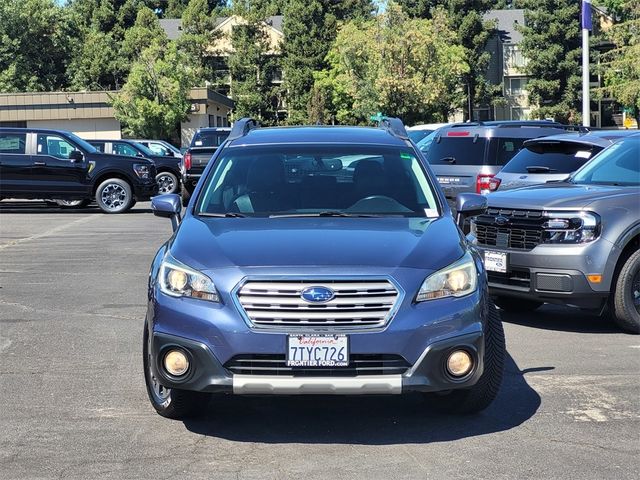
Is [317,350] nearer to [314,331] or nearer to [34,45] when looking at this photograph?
[314,331]

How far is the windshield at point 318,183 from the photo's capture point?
614cm

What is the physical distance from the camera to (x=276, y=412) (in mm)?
5785

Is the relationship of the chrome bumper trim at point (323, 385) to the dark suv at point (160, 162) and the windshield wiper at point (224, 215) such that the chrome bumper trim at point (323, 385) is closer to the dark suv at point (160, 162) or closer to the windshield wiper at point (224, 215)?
the windshield wiper at point (224, 215)

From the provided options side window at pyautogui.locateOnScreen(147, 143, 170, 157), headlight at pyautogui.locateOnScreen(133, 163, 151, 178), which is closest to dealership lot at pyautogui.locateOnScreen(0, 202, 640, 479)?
headlight at pyautogui.locateOnScreen(133, 163, 151, 178)

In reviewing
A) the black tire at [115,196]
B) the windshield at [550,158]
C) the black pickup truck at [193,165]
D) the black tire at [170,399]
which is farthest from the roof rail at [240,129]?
the black pickup truck at [193,165]

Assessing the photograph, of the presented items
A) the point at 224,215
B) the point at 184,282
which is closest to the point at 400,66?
the point at 224,215

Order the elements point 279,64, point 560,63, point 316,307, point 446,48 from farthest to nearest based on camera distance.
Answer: point 279,64, point 560,63, point 446,48, point 316,307

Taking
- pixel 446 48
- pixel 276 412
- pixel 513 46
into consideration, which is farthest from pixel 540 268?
pixel 513 46

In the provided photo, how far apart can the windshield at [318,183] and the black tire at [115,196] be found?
1507cm

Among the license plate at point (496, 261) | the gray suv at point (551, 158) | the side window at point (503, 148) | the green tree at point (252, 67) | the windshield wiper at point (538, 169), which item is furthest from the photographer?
the green tree at point (252, 67)

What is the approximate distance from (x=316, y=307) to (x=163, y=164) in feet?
70.3

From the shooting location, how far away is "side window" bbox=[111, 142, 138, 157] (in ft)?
82.9

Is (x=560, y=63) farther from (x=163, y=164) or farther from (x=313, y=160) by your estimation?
(x=313, y=160)

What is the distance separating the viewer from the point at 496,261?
337 inches
